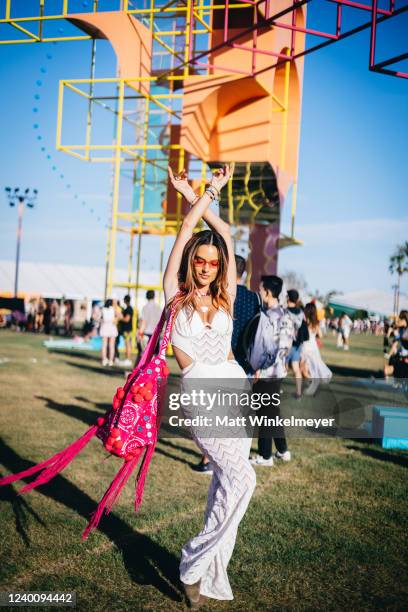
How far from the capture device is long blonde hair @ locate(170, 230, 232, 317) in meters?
3.00

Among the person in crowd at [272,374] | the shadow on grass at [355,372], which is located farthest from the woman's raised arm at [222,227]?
the shadow on grass at [355,372]

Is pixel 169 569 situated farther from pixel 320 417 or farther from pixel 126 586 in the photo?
pixel 320 417

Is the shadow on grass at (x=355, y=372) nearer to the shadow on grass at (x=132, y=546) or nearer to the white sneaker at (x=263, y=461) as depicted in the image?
the white sneaker at (x=263, y=461)

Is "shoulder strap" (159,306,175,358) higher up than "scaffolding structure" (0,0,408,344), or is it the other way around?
"scaffolding structure" (0,0,408,344)

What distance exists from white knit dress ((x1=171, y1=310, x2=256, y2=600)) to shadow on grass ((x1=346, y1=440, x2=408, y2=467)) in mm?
4013

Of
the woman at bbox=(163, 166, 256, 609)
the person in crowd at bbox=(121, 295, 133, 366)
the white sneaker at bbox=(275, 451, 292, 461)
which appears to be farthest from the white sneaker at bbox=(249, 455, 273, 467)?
the person in crowd at bbox=(121, 295, 133, 366)

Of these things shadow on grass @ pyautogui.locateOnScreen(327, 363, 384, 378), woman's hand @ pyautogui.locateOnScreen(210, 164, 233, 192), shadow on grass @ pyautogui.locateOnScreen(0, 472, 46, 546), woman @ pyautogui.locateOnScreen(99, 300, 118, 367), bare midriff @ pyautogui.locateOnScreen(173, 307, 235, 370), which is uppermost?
woman's hand @ pyautogui.locateOnScreen(210, 164, 233, 192)

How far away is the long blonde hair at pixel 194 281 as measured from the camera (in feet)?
9.86

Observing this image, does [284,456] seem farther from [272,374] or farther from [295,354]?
[295,354]

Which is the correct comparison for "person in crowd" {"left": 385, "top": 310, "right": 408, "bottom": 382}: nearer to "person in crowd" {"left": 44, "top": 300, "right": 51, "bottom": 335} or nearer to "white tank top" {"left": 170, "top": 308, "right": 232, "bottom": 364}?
"white tank top" {"left": 170, "top": 308, "right": 232, "bottom": 364}

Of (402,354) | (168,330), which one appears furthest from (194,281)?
(402,354)

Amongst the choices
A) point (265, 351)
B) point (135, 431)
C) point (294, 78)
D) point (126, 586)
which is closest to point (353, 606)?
point (126, 586)

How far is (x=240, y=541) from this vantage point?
3.95m

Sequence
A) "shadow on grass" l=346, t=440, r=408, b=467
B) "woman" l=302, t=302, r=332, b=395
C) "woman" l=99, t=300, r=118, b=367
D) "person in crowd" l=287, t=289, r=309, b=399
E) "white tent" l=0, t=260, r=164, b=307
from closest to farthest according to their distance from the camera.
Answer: "shadow on grass" l=346, t=440, r=408, b=467 → "woman" l=302, t=302, r=332, b=395 → "person in crowd" l=287, t=289, r=309, b=399 → "woman" l=99, t=300, r=118, b=367 → "white tent" l=0, t=260, r=164, b=307
